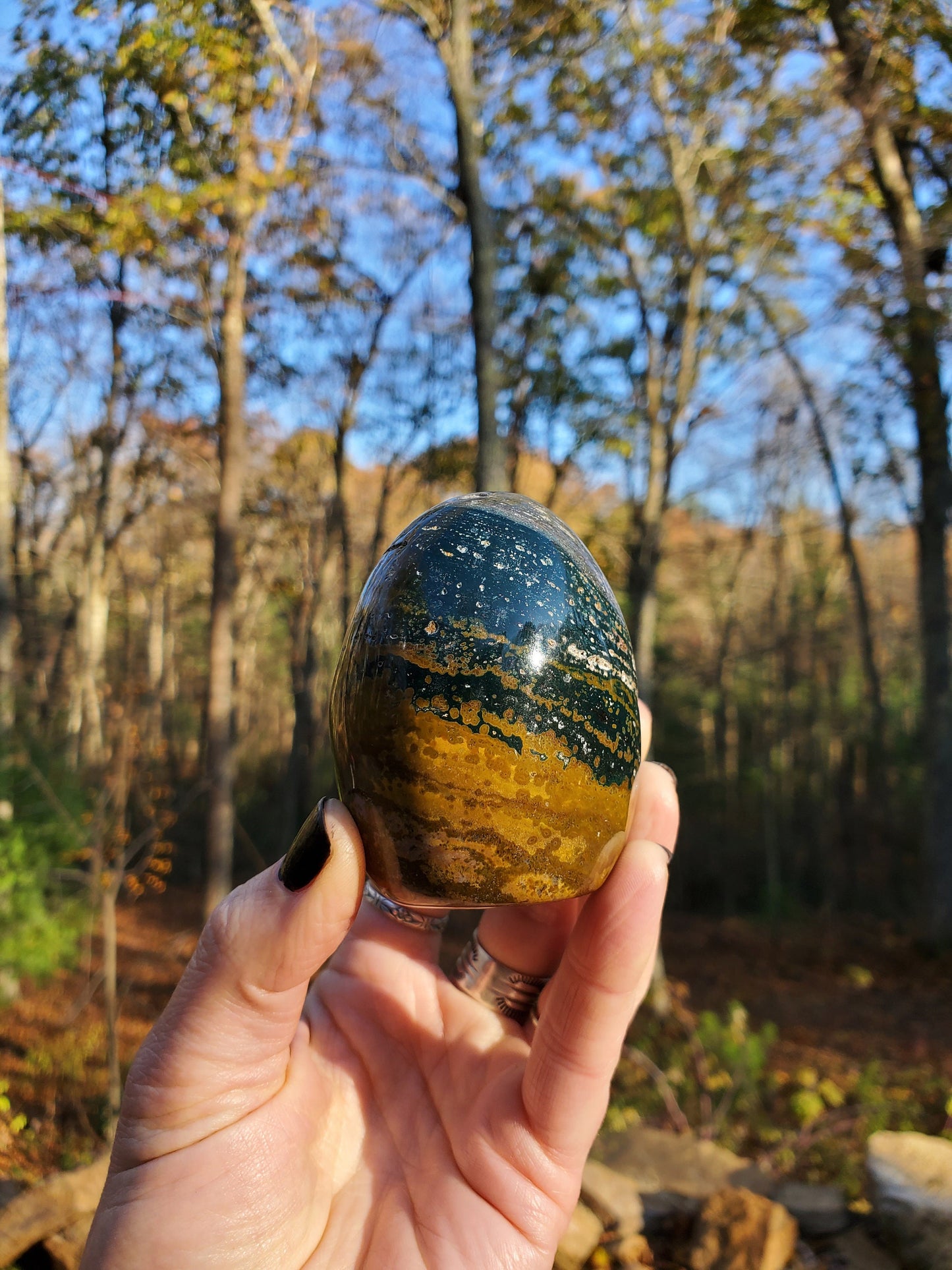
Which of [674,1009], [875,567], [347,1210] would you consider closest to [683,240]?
[674,1009]

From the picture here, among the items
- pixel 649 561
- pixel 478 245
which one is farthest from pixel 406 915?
pixel 649 561

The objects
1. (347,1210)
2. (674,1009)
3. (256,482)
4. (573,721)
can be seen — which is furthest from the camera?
(256,482)

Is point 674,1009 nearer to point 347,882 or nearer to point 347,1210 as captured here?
point 347,1210

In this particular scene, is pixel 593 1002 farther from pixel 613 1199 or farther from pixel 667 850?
pixel 613 1199

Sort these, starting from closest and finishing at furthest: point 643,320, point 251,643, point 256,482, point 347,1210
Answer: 1. point 347,1210
2. point 643,320
3. point 256,482
4. point 251,643

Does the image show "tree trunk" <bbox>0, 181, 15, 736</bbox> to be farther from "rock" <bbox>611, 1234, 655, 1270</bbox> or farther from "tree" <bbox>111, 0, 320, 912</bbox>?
"rock" <bbox>611, 1234, 655, 1270</bbox>

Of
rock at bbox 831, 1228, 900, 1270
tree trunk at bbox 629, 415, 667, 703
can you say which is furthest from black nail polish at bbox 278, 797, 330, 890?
tree trunk at bbox 629, 415, 667, 703

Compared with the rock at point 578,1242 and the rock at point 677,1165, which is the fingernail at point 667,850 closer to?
the rock at point 578,1242
